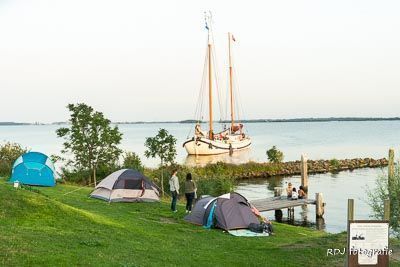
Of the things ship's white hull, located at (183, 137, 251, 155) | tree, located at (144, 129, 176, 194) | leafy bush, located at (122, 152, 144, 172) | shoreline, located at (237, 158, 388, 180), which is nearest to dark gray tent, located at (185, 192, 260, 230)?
tree, located at (144, 129, 176, 194)

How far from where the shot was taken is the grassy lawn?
36.3 ft

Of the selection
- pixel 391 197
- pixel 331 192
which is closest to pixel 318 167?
pixel 331 192

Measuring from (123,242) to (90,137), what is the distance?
19.8 meters

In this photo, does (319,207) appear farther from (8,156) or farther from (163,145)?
(8,156)

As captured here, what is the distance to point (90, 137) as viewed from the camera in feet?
109

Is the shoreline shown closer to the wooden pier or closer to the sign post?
the wooden pier

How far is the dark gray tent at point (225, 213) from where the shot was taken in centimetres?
2000

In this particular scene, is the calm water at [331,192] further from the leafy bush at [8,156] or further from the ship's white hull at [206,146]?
the ship's white hull at [206,146]

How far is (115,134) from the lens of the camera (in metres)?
33.0

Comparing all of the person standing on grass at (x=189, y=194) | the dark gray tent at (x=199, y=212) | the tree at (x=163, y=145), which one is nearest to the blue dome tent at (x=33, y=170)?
the tree at (x=163, y=145)

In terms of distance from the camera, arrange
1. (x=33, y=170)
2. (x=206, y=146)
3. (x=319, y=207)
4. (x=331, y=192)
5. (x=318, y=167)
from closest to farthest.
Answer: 1. (x=33, y=170)
2. (x=319, y=207)
3. (x=331, y=192)
4. (x=318, y=167)
5. (x=206, y=146)

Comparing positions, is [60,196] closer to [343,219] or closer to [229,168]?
[343,219]

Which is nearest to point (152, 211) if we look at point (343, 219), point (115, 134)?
point (115, 134)

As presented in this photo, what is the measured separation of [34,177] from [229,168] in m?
28.7
